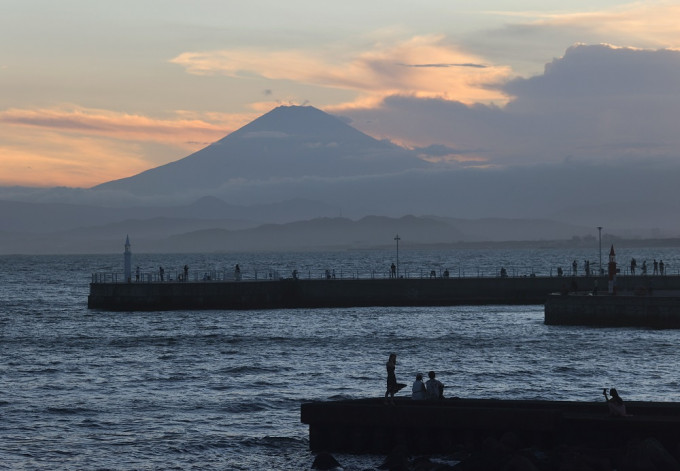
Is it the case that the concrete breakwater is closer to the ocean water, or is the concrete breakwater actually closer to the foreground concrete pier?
the ocean water

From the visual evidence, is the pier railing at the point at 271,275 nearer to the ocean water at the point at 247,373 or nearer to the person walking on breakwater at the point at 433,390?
the ocean water at the point at 247,373

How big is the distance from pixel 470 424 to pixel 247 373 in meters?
22.2

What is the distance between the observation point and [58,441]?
33500 mm

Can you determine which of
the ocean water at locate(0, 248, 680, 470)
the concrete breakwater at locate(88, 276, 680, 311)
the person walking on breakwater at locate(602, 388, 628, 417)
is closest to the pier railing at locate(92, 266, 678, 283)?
the concrete breakwater at locate(88, 276, 680, 311)

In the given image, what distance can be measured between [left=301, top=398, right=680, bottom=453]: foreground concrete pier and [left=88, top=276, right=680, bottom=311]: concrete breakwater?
55.8 metres

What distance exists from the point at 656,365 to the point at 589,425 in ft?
73.3

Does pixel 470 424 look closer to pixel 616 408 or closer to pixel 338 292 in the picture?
pixel 616 408

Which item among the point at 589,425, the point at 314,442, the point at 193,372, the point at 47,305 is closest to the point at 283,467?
the point at 314,442

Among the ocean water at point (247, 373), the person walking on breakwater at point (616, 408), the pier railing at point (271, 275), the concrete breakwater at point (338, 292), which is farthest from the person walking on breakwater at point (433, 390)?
the pier railing at point (271, 275)

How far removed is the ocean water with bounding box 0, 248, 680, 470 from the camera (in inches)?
1280

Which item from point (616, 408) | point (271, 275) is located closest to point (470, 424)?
point (616, 408)

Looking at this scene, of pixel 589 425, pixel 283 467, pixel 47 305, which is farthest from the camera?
pixel 47 305

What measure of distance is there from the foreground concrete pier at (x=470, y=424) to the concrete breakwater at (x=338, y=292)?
183 feet

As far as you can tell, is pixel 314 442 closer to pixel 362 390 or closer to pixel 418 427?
pixel 418 427
